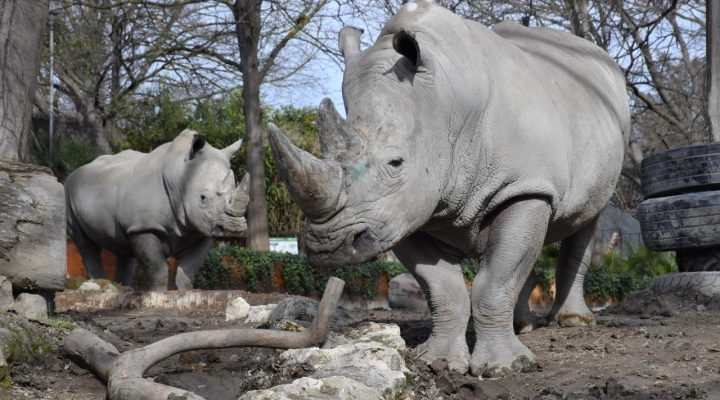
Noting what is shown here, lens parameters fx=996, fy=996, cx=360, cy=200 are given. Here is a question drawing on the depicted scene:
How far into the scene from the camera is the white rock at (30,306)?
529 cm

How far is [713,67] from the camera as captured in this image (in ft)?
33.2

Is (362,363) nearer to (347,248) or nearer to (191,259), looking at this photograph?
(347,248)

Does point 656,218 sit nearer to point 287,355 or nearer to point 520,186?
point 520,186

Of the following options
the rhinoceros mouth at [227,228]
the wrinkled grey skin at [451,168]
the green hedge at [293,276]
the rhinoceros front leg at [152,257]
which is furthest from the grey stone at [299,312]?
the green hedge at [293,276]

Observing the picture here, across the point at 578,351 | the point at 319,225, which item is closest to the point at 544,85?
the point at 578,351

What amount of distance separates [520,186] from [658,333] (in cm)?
152

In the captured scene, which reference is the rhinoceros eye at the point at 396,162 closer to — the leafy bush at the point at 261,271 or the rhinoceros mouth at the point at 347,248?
the rhinoceros mouth at the point at 347,248

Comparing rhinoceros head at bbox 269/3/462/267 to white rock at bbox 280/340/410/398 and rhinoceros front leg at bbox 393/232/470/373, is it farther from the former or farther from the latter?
rhinoceros front leg at bbox 393/232/470/373

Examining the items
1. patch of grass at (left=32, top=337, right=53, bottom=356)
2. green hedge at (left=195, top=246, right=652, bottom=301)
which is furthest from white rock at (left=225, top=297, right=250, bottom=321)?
green hedge at (left=195, top=246, right=652, bottom=301)

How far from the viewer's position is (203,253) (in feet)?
38.1

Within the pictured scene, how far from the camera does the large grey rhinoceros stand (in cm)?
1086

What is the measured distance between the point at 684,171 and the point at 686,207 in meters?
0.34

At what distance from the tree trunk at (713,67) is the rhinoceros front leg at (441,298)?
204 inches

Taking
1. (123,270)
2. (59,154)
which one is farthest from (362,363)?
(59,154)
